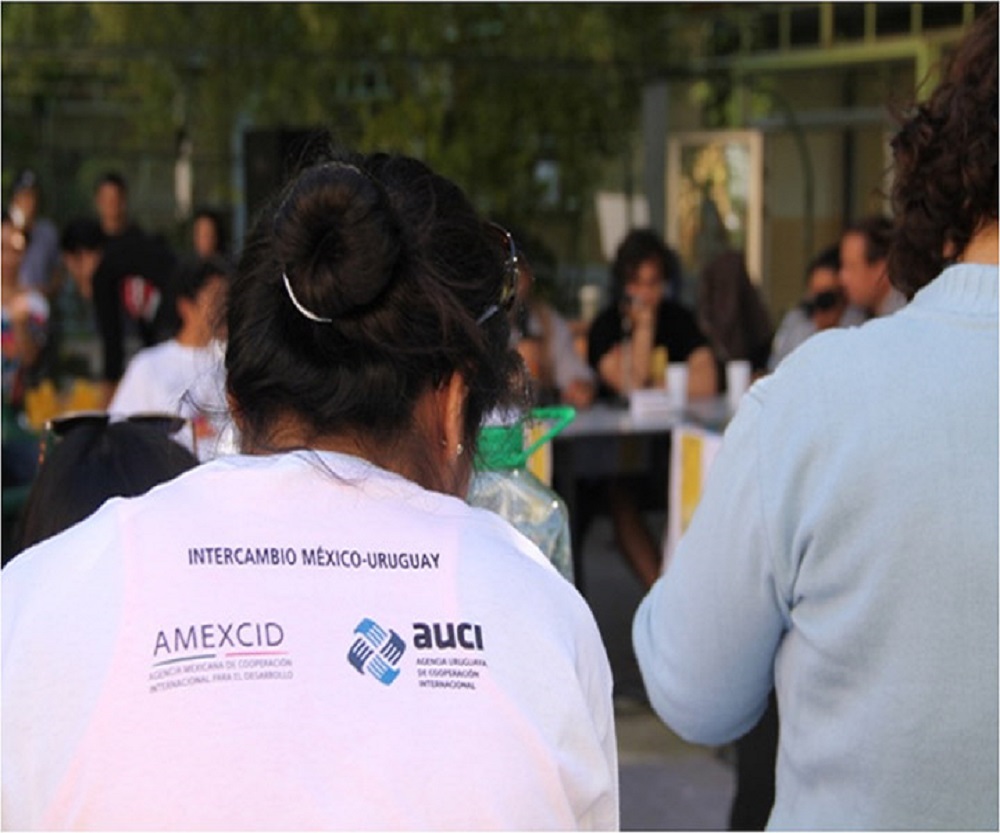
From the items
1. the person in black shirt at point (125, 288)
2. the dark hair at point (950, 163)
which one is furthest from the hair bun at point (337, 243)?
the person in black shirt at point (125, 288)

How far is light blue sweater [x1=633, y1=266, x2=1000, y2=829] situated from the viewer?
182 cm

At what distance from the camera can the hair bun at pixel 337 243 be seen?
1423mm

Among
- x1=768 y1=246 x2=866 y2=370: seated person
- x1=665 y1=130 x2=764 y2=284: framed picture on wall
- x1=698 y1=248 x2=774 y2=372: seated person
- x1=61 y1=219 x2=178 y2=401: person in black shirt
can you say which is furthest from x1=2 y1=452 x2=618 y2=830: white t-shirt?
x1=665 y1=130 x2=764 y2=284: framed picture on wall

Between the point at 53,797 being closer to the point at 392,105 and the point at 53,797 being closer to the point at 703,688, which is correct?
the point at 703,688

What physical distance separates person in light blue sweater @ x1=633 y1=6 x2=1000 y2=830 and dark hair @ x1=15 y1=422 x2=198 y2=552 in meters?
0.78

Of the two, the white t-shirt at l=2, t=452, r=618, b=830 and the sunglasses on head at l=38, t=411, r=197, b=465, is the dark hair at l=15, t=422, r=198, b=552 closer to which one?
the sunglasses on head at l=38, t=411, r=197, b=465

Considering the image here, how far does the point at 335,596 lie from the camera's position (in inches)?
51.6

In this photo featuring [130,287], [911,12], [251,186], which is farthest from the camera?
[911,12]

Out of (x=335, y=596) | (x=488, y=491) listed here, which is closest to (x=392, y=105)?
(x=488, y=491)

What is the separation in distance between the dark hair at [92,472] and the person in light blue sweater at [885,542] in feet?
2.57

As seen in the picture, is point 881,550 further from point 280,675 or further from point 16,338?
point 16,338

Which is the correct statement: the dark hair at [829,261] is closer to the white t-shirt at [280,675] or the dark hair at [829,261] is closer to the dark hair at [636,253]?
the dark hair at [636,253]

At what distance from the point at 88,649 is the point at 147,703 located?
62 millimetres

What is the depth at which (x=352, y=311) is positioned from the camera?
4.70 feet
